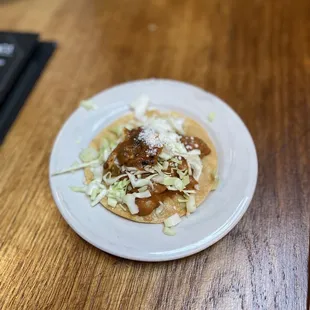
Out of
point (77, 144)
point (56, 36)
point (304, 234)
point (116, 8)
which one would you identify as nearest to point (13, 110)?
point (77, 144)

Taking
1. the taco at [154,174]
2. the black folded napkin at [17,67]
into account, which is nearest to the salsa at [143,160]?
the taco at [154,174]

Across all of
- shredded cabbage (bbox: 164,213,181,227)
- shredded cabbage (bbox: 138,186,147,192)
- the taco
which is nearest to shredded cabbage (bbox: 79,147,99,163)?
the taco

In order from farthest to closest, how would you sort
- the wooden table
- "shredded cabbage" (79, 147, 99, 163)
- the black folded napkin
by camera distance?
1. the black folded napkin
2. "shredded cabbage" (79, 147, 99, 163)
3. the wooden table

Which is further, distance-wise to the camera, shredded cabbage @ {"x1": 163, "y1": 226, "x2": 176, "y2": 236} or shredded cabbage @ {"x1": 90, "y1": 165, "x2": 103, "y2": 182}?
shredded cabbage @ {"x1": 90, "y1": 165, "x2": 103, "y2": 182}

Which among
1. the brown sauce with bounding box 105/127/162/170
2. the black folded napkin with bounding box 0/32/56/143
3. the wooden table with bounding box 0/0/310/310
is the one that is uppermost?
the black folded napkin with bounding box 0/32/56/143

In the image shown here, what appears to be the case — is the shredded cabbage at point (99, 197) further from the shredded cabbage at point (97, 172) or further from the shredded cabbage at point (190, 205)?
the shredded cabbage at point (190, 205)

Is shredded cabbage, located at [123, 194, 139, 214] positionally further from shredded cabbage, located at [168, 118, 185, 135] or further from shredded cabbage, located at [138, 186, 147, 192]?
shredded cabbage, located at [168, 118, 185, 135]

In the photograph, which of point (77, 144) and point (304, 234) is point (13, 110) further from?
point (304, 234)
